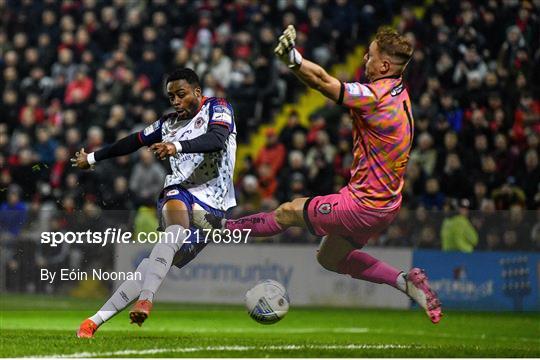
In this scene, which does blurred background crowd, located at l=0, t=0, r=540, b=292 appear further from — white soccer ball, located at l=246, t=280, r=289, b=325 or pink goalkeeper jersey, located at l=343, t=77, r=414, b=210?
pink goalkeeper jersey, located at l=343, t=77, r=414, b=210

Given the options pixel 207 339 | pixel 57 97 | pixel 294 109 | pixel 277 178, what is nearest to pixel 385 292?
pixel 207 339

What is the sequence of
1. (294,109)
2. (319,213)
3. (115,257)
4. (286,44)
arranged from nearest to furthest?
(286,44) → (319,213) → (115,257) → (294,109)

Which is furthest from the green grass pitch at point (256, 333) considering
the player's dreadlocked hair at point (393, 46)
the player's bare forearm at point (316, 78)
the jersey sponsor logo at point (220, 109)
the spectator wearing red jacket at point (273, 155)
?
the spectator wearing red jacket at point (273, 155)

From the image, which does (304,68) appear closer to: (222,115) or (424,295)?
(222,115)

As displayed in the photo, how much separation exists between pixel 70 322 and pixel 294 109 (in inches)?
341

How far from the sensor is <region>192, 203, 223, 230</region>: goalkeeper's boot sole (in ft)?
29.7

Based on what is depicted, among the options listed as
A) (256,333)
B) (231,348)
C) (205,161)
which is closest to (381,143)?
(205,161)

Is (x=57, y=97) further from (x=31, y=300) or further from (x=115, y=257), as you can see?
(x=115, y=257)

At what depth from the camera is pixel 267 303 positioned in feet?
29.4

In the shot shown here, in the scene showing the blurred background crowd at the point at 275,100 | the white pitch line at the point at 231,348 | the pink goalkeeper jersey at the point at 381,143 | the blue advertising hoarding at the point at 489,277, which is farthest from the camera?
the blurred background crowd at the point at 275,100

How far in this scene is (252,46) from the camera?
2028 cm

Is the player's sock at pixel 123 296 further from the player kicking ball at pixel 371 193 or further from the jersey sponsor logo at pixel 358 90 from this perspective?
the jersey sponsor logo at pixel 358 90

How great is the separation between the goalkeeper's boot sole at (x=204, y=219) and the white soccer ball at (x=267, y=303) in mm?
569

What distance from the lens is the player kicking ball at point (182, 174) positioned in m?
8.93
